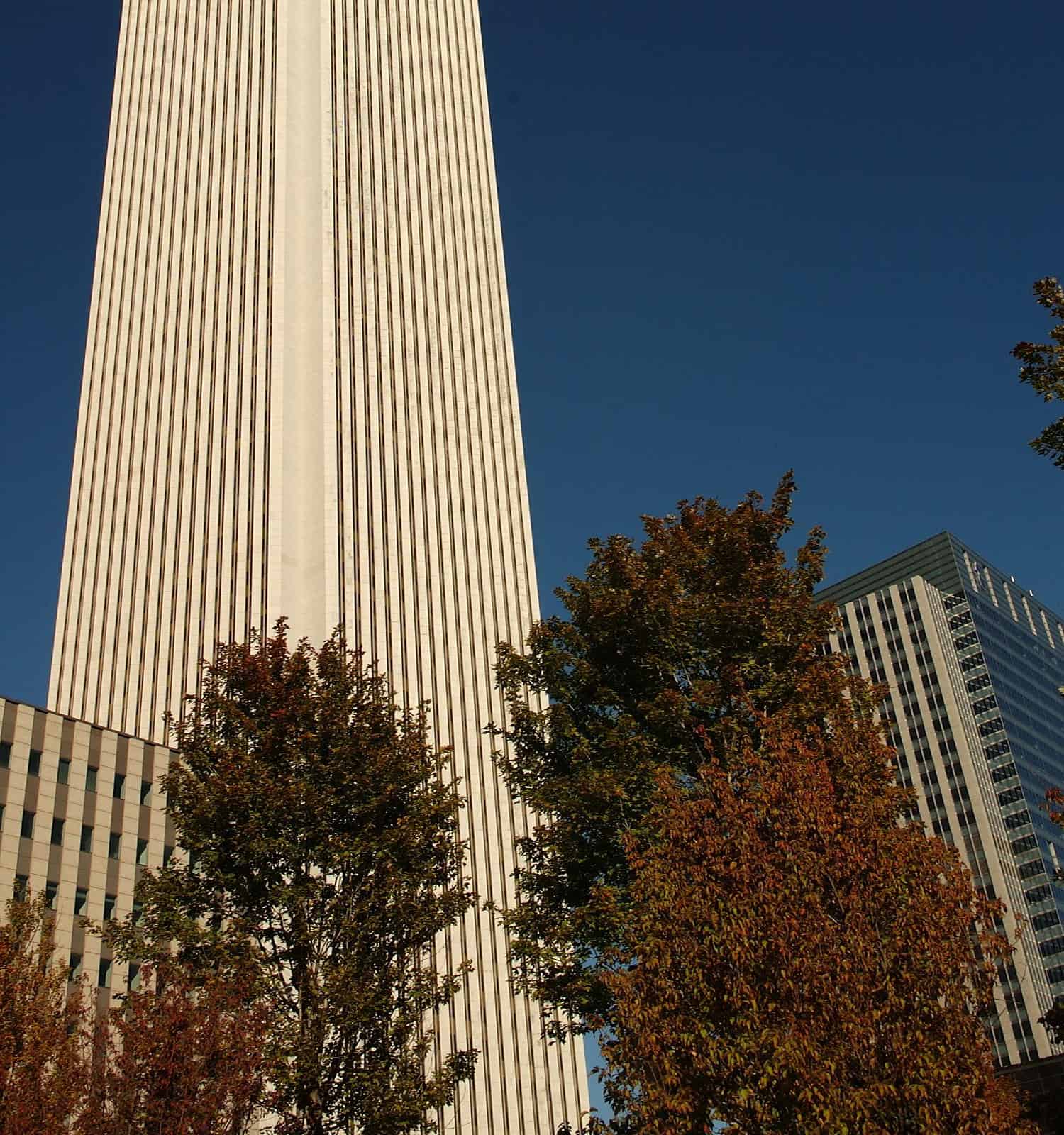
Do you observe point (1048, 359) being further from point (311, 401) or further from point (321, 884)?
point (311, 401)

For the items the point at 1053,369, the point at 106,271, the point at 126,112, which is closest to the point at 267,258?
the point at 106,271

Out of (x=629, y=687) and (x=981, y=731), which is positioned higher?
(x=981, y=731)

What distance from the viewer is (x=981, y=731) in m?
159

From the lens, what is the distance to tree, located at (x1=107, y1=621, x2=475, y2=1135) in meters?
23.5

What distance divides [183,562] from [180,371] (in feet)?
47.7

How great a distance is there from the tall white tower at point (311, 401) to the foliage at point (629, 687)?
39.1 metres

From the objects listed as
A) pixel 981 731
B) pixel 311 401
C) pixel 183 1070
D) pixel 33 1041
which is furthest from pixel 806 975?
pixel 981 731

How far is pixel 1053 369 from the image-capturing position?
20.2 metres

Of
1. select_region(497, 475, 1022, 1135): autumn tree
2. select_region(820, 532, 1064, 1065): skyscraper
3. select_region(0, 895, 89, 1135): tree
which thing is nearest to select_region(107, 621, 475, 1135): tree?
select_region(0, 895, 89, 1135): tree

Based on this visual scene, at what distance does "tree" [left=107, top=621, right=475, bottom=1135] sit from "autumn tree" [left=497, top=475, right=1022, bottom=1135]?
2.45 meters

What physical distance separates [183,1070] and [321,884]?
180 inches

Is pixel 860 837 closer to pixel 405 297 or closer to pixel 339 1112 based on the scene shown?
pixel 339 1112

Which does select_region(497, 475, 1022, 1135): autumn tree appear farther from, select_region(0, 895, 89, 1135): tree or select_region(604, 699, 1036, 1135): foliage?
select_region(0, 895, 89, 1135): tree

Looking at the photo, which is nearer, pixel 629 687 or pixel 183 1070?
pixel 183 1070
